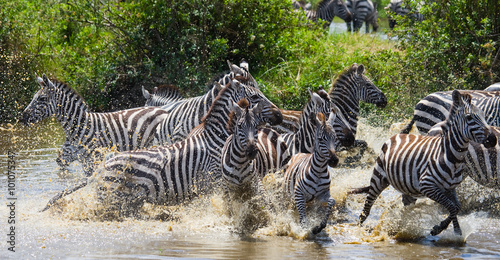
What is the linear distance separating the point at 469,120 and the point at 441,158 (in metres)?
0.50

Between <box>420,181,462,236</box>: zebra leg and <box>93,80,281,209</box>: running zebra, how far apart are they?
2102mm

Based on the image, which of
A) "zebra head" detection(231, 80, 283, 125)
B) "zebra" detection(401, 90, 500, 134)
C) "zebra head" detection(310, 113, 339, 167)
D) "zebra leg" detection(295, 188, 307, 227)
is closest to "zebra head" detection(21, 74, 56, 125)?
"zebra head" detection(231, 80, 283, 125)

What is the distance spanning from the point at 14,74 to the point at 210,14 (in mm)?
5049

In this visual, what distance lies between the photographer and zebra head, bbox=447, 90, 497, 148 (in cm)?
682

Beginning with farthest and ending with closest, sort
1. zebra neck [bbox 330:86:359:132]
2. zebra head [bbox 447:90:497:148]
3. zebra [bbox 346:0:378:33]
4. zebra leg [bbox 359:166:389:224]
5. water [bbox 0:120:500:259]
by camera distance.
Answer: zebra [bbox 346:0:378:33] → zebra neck [bbox 330:86:359:132] → zebra leg [bbox 359:166:389:224] → zebra head [bbox 447:90:497:148] → water [bbox 0:120:500:259]

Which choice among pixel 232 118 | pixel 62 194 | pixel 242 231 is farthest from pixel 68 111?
pixel 242 231

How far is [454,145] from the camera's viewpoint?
7.01 m

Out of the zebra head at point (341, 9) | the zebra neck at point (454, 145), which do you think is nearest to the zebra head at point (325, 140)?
the zebra neck at point (454, 145)

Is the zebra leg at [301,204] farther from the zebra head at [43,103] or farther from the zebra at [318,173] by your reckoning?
the zebra head at [43,103]

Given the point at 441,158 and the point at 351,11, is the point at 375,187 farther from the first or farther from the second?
the point at 351,11

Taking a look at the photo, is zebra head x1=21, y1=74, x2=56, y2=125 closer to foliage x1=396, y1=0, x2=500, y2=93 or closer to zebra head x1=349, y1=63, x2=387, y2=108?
zebra head x1=349, y1=63, x2=387, y2=108

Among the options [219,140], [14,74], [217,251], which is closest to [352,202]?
[219,140]

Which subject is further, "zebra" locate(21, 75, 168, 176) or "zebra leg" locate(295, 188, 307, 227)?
"zebra" locate(21, 75, 168, 176)

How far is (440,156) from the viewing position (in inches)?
280
